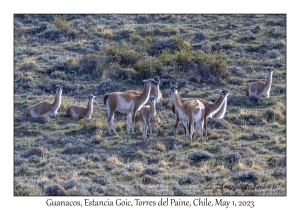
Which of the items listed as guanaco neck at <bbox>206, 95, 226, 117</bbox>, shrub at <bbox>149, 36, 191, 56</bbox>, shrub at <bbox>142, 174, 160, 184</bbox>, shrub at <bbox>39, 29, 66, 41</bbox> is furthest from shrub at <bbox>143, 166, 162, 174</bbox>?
shrub at <bbox>39, 29, 66, 41</bbox>

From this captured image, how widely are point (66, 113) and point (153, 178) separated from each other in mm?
6655

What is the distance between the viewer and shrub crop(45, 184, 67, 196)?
44.4ft

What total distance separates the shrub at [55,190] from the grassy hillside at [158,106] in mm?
31

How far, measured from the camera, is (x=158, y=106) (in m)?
21.3

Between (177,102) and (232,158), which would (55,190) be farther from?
(177,102)

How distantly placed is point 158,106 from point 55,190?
8249mm

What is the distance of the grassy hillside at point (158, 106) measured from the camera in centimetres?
1469

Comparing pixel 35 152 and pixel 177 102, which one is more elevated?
pixel 177 102

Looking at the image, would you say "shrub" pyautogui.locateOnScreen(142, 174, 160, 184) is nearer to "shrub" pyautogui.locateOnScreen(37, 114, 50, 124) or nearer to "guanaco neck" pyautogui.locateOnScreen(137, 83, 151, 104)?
"guanaco neck" pyautogui.locateOnScreen(137, 83, 151, 104)

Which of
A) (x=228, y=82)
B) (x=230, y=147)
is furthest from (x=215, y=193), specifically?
(x=228, y=82)

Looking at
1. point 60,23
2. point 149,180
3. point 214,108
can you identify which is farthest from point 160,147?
point 60,23

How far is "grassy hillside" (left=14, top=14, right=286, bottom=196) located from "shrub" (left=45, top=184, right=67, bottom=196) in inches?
1.2

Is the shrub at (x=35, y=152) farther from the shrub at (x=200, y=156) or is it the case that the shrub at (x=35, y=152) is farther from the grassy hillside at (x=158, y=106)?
the shrub at (x=200, y=156)

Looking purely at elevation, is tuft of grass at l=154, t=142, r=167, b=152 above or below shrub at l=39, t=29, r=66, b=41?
below
